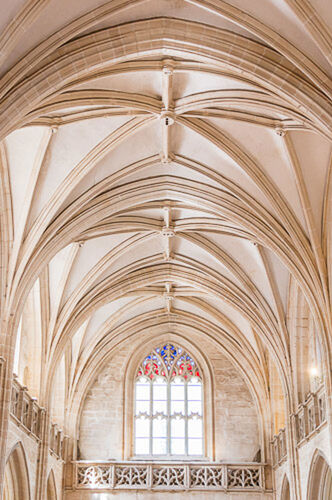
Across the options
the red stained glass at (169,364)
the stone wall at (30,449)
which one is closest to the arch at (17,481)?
the stone wall at (30,449)

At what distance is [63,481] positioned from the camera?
23938mm

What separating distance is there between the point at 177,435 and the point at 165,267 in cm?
591

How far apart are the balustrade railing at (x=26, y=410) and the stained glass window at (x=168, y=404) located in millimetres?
5634

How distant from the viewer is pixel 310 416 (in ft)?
62.3

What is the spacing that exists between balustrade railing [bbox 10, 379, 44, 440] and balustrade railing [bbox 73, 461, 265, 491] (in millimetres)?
4303

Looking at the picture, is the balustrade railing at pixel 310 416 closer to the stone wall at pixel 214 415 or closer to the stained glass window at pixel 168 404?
the stone wall at pixel 214 415

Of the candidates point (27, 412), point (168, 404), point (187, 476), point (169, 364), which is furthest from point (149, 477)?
point (27, 412)

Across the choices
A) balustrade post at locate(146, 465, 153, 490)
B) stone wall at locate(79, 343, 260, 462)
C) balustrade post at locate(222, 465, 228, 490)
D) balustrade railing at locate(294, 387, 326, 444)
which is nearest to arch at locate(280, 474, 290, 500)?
balustrade post at locate(222, 465, 228, 490)

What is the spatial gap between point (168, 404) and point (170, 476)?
2.58 metres

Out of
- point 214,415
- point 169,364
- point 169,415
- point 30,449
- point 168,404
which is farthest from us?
point 169,364

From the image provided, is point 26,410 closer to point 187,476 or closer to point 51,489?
point 51,489

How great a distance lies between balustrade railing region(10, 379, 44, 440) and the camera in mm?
17875

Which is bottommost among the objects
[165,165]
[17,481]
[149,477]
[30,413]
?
[17,481]

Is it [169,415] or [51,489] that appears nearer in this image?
[51,489]
